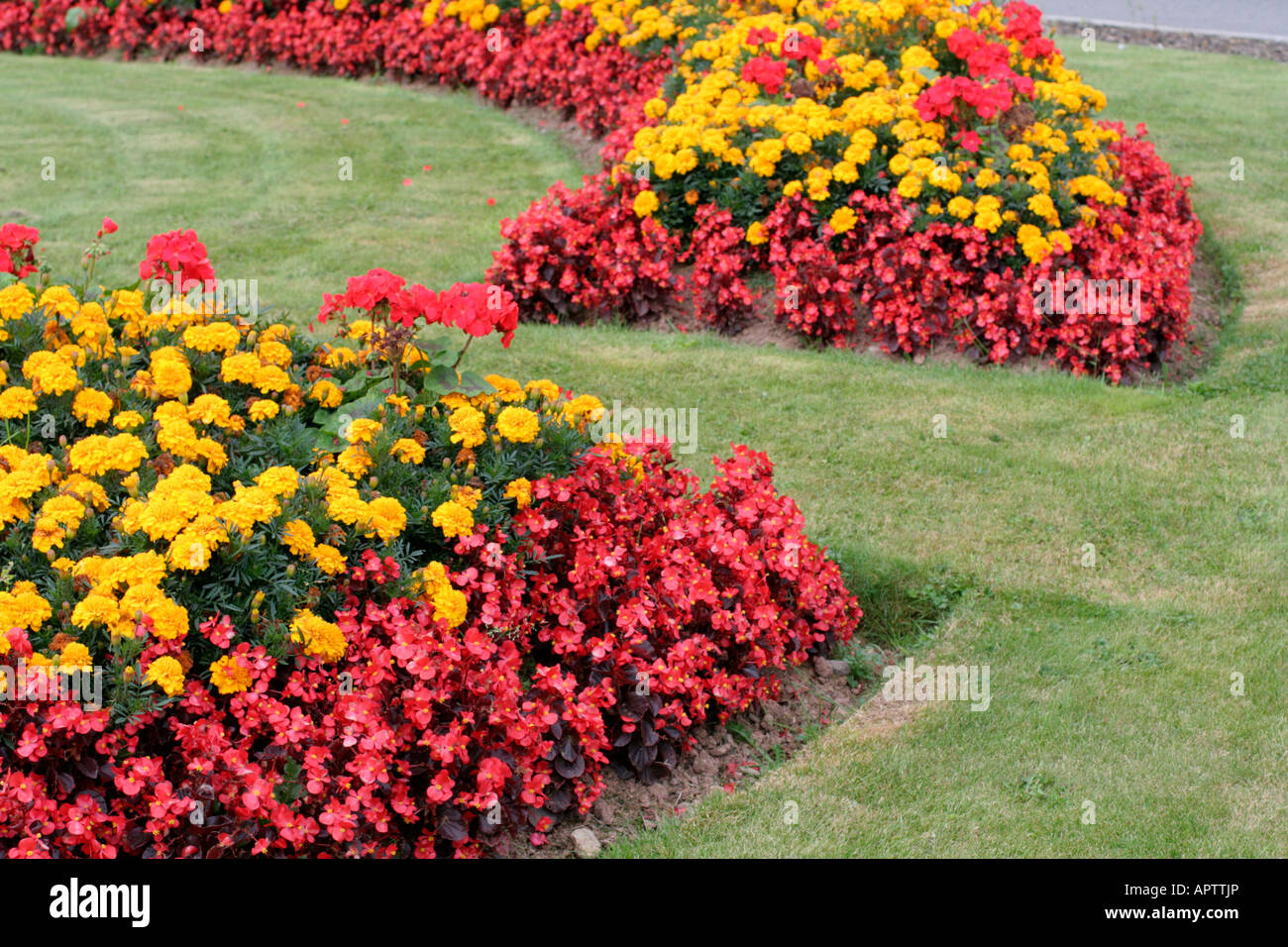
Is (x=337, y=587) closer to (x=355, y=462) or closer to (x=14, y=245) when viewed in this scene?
(x=355, y=462)

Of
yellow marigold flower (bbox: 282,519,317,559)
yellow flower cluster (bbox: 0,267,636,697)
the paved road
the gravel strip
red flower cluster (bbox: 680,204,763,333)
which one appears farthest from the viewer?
the paved road

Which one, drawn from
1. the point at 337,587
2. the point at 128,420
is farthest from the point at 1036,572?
the point at 128,420

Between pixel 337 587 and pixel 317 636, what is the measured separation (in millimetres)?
260

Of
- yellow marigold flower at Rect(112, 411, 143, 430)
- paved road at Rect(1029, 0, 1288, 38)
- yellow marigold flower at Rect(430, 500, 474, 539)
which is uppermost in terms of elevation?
paved road at Rect(1029, 0, 1288, 38)

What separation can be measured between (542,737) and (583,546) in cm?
69

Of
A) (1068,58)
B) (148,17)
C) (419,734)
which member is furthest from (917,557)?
(148,17)

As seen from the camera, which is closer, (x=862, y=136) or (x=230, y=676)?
(x=230, y=676)

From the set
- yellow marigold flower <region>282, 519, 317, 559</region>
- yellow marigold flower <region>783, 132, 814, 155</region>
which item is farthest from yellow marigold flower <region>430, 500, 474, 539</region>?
yellow marigold flower <region>783, 132, 814, 155</region>

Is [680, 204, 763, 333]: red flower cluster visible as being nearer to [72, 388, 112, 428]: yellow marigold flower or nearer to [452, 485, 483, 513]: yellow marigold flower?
[452, 485, 483, 513]: yellow marigold flower

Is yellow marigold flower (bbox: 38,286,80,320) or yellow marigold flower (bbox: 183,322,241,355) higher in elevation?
yellow marigold flower (bbox: 38,286,80,320)

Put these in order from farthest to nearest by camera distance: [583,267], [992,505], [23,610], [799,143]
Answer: [583,267] → [799,143] → [992,505] → [23,610]

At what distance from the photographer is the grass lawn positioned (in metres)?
3.92

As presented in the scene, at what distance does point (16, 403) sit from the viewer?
4336 mm

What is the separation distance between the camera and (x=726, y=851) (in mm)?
3721
